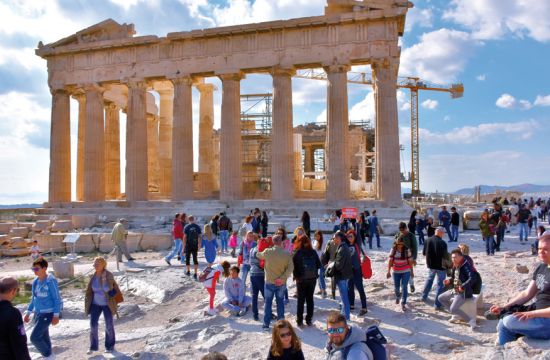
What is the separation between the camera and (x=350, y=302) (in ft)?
34.7

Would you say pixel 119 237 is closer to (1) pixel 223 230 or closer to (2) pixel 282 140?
(1) pixel 223 230

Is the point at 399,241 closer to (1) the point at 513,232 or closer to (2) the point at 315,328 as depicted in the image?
(2) the point at 315,328

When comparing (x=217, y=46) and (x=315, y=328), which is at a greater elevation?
(x=217, y=46)

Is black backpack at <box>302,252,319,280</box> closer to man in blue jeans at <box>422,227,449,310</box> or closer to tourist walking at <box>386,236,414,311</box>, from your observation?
tourist walking at <box>386,236,414,311</box>

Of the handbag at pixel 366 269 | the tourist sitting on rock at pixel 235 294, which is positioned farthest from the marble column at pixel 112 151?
the handbag at pixel 366 269

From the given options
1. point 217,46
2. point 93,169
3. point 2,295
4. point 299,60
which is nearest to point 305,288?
point 2,295

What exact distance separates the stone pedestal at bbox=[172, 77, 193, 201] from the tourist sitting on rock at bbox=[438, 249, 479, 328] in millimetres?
23127

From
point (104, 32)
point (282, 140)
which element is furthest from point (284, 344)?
point (104, 32)

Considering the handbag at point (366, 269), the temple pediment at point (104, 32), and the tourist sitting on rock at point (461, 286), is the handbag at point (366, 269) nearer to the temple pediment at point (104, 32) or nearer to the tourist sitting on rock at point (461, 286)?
the tourist sitting on rock at point (461, 286)

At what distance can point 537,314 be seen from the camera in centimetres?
569

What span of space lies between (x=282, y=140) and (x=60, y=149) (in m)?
15.8

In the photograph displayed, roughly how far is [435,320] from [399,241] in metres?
1.86

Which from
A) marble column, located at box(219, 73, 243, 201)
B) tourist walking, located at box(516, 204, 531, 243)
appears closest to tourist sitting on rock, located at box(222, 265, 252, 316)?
tourist walking, located at box(516, 204, 531, 243)

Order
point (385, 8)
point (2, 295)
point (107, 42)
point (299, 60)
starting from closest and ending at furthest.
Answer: point (2, 295)
point (385, 8)
point (299, 60)
point (107, 42)
